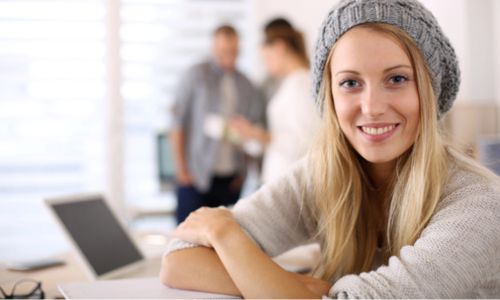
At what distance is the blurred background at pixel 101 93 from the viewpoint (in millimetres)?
3535

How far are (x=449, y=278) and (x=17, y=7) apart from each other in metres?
3.60

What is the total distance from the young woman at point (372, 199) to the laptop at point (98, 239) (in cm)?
34

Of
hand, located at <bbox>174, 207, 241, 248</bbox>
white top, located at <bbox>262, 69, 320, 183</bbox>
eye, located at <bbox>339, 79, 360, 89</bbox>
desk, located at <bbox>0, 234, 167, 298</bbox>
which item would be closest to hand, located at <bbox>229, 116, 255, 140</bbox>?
white top, located at <bbox>262, 69, 320, 183</bbox>

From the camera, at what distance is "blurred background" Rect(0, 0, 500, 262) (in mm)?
3535

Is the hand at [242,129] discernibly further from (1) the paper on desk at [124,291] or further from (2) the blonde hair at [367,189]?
(1) the paper on desk at [124,291]

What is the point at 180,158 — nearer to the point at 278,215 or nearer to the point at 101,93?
the point at 101,93

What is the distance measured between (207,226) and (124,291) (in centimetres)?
22

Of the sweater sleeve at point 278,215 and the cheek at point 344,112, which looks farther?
the sweater sleeve at point 278,215

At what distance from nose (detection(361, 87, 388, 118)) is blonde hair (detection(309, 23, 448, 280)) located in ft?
0.25

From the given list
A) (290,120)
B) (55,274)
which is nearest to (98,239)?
(55,274)

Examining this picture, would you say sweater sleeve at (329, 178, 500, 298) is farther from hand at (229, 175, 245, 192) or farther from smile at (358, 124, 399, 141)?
hand at (229, 175, 245, 192)

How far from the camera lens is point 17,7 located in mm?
3848

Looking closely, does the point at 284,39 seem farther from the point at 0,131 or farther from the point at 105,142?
the point at 0,131

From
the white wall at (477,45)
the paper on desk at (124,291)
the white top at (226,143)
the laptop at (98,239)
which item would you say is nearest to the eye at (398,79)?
the paper on desk at (124,291)
